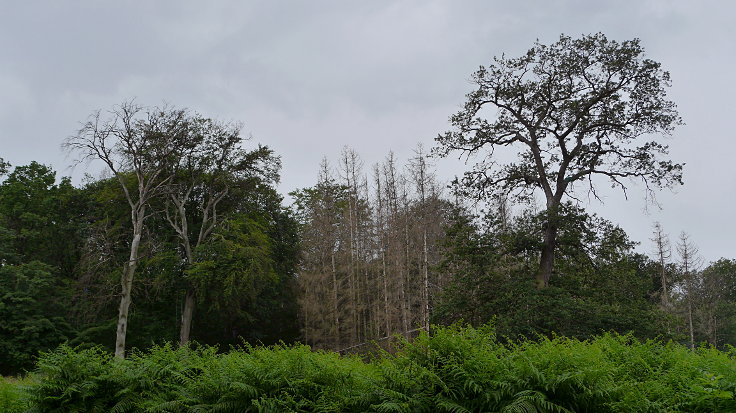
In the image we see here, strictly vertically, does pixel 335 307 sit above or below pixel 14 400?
above

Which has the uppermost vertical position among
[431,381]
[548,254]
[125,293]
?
[548,254]

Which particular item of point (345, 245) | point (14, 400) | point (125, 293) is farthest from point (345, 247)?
point (14, 400)

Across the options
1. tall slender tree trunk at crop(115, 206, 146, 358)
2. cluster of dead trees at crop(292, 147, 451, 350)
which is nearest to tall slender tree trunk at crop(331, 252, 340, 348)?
cluster of dead trees at crop(292, 147, 451, 350)

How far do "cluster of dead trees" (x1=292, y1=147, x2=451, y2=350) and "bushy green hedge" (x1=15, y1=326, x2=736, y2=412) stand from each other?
23.5 meters

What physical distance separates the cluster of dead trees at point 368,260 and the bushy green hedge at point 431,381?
925 inches

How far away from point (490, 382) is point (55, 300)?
33481mm

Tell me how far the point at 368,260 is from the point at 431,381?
105 ft

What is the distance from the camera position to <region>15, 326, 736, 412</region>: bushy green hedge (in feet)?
14.3

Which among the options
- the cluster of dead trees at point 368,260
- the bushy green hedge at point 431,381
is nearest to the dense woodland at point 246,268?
the cluster of dead trees at point 368,260

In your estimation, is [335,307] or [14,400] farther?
[335,307]

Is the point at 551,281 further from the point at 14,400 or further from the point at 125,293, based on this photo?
the point at 125,293

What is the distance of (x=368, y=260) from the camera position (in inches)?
1439

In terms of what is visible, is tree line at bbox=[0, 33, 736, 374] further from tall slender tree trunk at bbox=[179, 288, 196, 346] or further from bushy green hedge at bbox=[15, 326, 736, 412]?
bushy green hedge at bbox=[15, 326, 736, 412]

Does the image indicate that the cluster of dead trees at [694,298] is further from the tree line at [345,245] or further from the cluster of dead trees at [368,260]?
the cluster of dead trees at [368,260]
